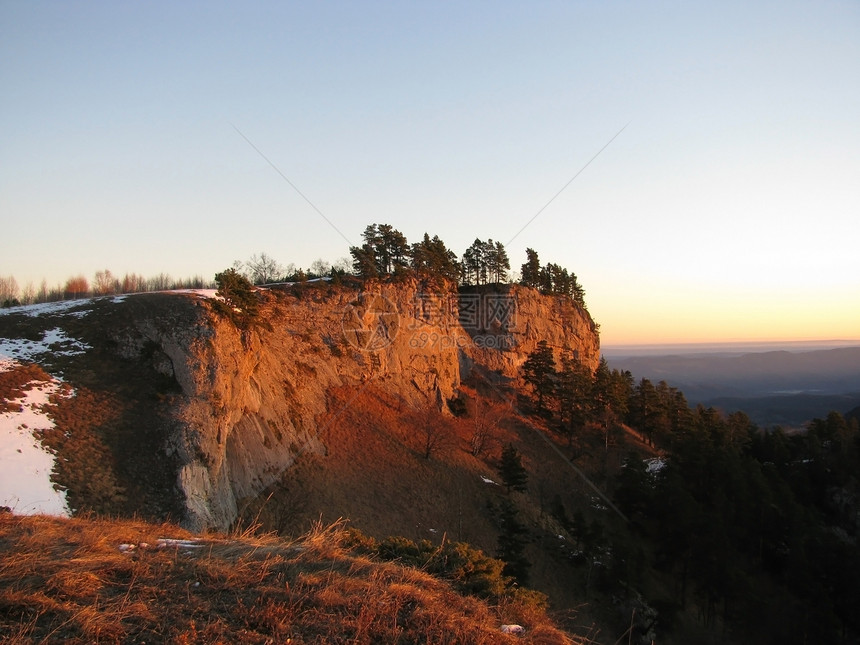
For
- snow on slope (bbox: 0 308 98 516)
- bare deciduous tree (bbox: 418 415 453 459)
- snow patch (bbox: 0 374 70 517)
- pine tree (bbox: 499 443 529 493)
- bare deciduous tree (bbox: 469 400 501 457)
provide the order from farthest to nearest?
bare deciduous tree (bbox: 469 400 501 457) → bare deciduous tree (bbox: 418 415 453 459) → pine tree (bbox: 499 443 529 493) → snow on slope (bbox: 0 308 98 516) → snow patch (bbox: 0 374 70 517)

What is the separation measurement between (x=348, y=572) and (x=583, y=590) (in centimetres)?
3121

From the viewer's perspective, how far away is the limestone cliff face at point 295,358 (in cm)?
2494

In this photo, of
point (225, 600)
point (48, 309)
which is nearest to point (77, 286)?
point (48, 309)

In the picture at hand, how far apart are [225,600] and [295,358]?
34.6 metres

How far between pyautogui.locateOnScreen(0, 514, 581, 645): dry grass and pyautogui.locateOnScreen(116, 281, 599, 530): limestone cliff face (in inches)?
633

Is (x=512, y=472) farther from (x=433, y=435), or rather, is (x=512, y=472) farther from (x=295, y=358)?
(x=295, y=358)

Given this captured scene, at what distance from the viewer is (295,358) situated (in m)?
38.8

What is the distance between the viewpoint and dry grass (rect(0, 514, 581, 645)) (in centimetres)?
459

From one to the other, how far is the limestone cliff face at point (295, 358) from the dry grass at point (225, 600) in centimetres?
1607

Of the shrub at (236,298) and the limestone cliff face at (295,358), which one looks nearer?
the limestone cliff face at (295,358)

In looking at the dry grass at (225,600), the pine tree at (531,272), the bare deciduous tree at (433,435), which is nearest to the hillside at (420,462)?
the bare deciduous tree at (433,435)

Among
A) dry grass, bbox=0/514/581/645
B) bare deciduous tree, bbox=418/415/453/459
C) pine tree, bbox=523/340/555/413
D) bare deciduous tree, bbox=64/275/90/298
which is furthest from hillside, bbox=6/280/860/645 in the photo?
bare deciduous tree, bbox=64/275/90/298

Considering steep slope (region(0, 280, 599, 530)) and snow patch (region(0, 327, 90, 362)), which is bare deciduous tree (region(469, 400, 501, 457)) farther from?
snow patch (region(0, 327, 90, 362))

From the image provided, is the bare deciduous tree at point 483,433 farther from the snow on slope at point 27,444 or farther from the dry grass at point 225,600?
the dry grass at point 225,600
